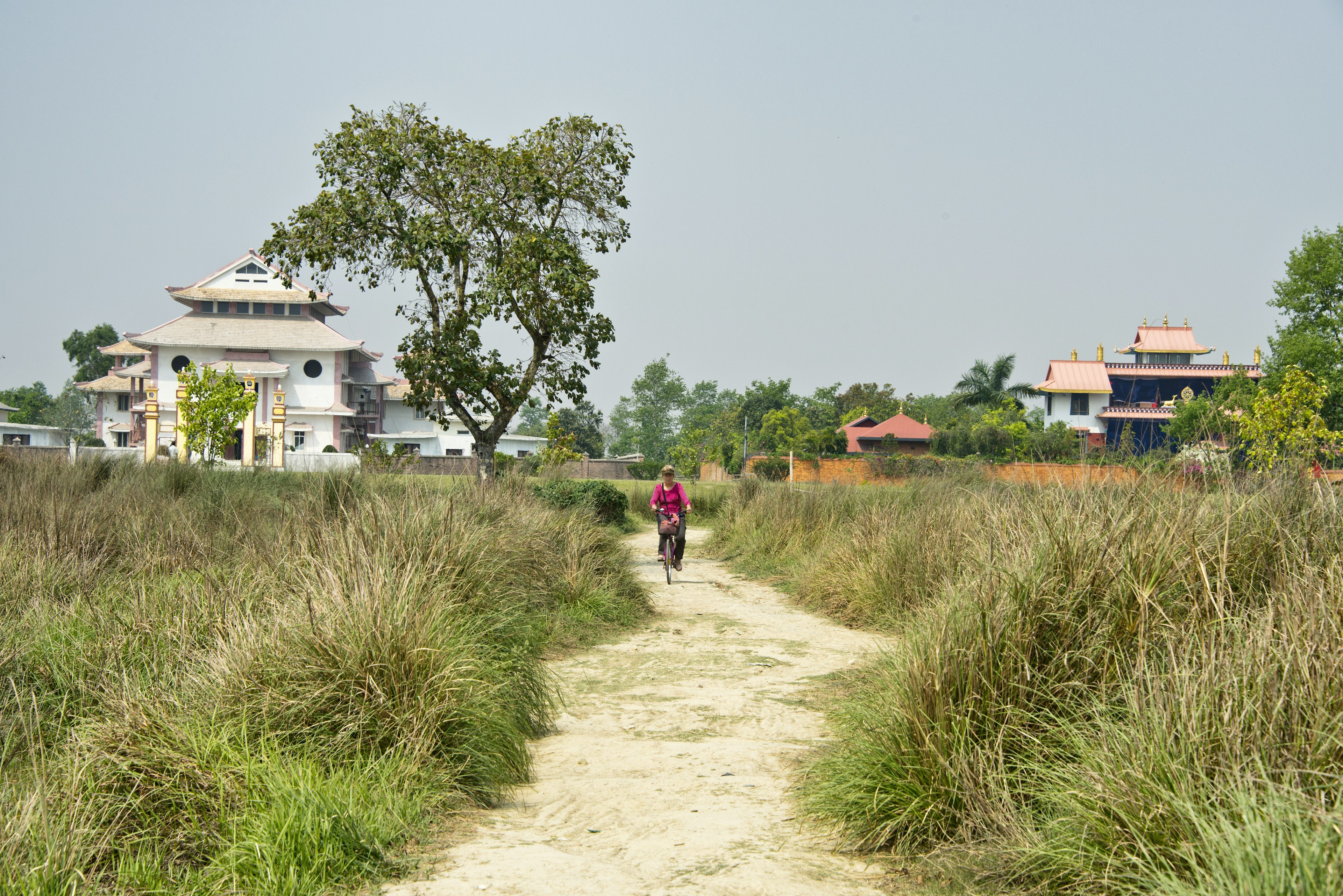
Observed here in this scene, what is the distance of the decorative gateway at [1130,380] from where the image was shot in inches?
2290

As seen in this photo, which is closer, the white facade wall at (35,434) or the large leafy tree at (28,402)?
the white facade wall at (35,434)

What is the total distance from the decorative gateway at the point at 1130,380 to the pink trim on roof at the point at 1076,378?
4 cm

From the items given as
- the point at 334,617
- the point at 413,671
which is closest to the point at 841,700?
the point at 413,671

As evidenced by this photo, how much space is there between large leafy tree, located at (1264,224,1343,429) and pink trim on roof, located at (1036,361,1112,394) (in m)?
14.9

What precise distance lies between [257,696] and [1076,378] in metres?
62.4

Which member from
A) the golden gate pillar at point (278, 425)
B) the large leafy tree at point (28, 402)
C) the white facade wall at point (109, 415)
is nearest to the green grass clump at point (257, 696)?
the golden gate pillar at point (278, 425)

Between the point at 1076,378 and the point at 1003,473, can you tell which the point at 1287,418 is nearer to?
the point at 1003,473

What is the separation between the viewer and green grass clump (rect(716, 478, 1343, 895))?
294 cm

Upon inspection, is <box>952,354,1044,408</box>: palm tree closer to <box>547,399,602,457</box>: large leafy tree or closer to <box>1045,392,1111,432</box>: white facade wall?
<box>1045,392,1111,432</box>: white facade wall

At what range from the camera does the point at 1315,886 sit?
2352 millimetres

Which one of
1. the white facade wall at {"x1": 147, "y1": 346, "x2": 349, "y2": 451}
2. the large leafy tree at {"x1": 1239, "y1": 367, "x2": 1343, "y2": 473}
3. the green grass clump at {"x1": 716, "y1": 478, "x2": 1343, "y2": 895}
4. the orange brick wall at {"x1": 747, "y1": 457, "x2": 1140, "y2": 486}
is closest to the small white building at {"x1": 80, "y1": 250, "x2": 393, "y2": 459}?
the white facade wall at {"x1": 147, "y1": 346, "x2": 349, "y2": 451}

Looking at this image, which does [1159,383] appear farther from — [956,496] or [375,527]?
[375,527]

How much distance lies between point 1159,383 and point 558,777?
63833mm

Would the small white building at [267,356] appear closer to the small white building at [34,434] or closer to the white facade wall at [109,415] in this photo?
the white facade wall at [109,415]
